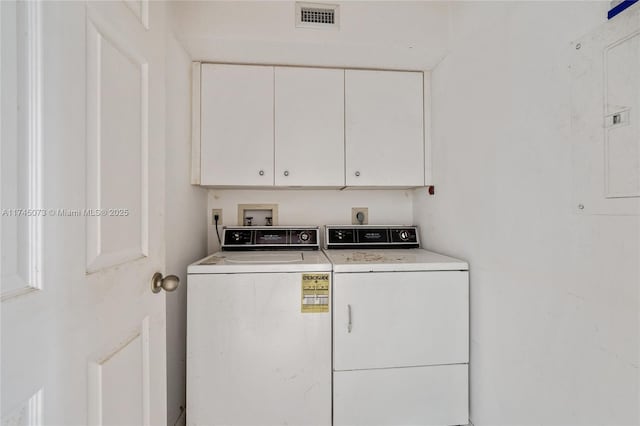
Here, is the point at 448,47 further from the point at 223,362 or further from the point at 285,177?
the point at 223,362

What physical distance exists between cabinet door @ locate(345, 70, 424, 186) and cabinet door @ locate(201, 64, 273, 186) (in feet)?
1.69

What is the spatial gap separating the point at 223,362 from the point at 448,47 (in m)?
2.02

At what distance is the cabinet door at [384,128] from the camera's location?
1800 millimetres

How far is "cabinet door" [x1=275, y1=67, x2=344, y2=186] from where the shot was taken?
1753mm

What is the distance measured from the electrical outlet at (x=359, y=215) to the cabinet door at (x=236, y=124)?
73cm

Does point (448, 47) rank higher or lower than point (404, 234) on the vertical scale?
higher

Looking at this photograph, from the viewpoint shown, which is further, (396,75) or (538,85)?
(396,75)

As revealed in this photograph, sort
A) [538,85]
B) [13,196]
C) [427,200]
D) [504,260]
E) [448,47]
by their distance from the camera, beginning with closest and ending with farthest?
[13,196] < [538,85] < [504,260] < [448,47] < [427,200]

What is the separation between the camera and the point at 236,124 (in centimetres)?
173

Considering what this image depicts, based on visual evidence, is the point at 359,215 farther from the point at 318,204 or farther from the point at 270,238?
the point at 270,238

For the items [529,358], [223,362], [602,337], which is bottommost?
[223,362]

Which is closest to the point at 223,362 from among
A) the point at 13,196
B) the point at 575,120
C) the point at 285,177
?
the point at 285,177

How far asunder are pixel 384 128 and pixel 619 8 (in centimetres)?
114

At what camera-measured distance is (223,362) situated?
1331 mm
